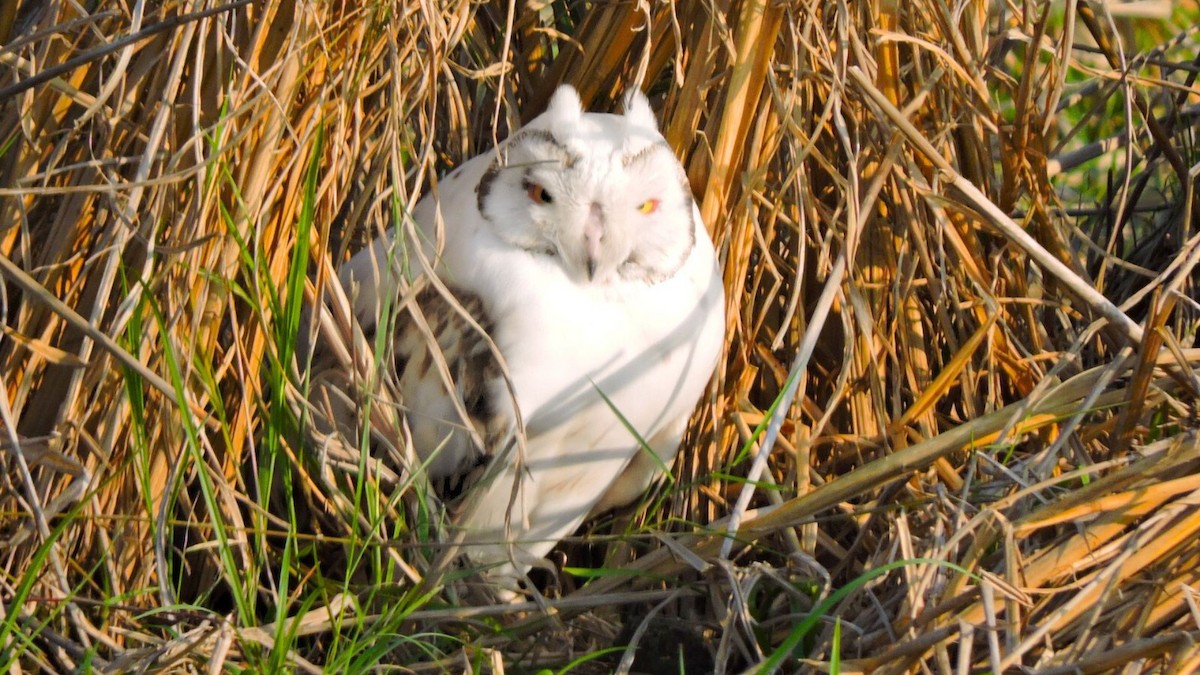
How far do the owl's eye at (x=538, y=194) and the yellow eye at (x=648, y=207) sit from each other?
0.44ft

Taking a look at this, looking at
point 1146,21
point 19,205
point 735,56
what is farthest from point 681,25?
point 1146,21

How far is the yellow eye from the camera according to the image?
1985 mm

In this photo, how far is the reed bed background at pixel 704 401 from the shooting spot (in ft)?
5.53

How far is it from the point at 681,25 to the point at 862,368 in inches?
26.3

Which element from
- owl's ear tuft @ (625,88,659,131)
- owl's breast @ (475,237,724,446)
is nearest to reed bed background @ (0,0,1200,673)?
owl's ear tuft @ (625,88,659,131)

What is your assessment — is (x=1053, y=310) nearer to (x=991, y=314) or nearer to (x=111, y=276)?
(x=991, y=314)

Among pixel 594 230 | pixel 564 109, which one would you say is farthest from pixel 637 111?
pixel 594 230

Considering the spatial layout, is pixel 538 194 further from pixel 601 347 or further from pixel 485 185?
pixel 601 347

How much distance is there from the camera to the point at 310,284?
1914 millimetres

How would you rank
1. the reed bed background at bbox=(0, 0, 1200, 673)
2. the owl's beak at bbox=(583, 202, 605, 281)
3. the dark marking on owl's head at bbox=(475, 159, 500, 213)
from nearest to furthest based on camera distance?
the reed bed background at bbox=(0, 0, 1200, 673), the owl's beak at bbox=(583, 202, 605, 281), the dark marking on owl's head at bbox=(475, 159, 500, 213)

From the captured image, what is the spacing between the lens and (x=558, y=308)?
1.99m

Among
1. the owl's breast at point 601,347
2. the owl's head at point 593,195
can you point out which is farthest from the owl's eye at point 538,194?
the owl's breast at point 601,347

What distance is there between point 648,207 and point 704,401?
45cm

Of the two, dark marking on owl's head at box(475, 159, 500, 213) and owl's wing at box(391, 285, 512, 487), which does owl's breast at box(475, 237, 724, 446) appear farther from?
dark marking on owl's head at box(475, 159, 500, 213)
